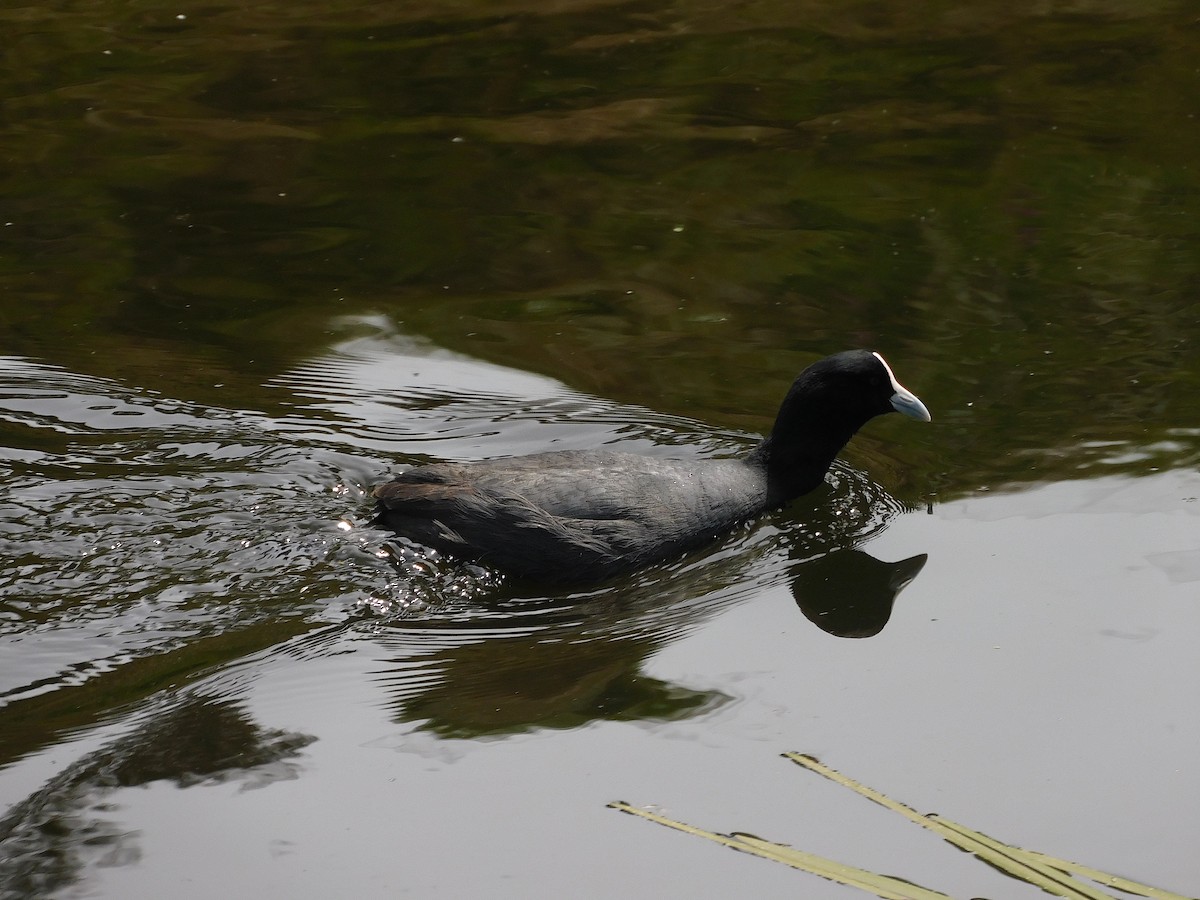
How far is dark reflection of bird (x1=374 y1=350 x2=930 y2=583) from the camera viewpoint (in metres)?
4.91

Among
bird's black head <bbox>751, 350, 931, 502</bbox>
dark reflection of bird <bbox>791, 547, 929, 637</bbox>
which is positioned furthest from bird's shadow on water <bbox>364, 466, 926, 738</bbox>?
bird's black head <bbox>751, 350, 931, 502</bbox>

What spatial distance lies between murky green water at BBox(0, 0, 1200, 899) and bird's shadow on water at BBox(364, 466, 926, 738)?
0.06 ft

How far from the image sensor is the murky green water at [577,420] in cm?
368

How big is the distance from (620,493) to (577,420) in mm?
1080

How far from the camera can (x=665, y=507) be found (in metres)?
5.11

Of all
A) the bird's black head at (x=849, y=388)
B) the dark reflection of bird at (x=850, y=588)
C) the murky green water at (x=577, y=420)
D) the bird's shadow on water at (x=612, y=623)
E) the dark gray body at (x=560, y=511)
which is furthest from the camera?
the bird's black head at (x=849, y=388)

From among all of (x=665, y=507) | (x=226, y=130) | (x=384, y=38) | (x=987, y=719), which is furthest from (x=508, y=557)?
(x=384, y=38)

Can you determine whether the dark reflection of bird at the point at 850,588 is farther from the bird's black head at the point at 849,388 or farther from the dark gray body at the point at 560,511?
the bird's black head at the point at 849,388

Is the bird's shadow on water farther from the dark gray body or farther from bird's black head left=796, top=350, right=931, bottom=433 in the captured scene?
bird's black head left=796, top=350, right=931, bottom=433

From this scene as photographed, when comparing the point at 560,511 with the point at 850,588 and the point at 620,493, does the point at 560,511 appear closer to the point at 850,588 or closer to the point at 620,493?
the point at 620,493

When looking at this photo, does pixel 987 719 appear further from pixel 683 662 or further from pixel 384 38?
pixel 384 38

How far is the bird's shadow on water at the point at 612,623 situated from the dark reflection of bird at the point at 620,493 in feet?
0.30

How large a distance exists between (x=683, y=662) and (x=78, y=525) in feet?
7.19

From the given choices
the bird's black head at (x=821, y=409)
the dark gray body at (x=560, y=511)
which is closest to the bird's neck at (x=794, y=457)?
the bird's black head at (x=821, y=409)
